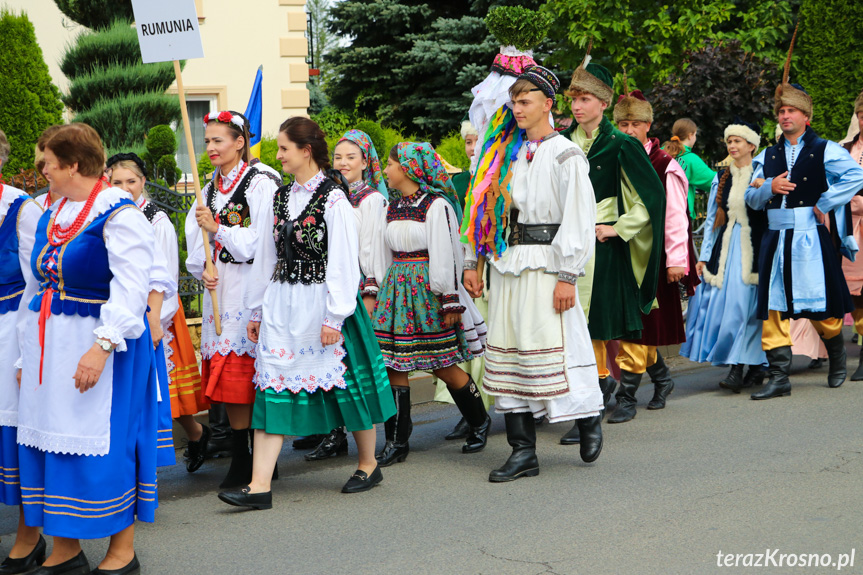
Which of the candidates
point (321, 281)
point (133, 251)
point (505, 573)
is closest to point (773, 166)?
point (321, 281)

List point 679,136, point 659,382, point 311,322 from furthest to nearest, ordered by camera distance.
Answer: point 679,136, point 659,382, point 311,322

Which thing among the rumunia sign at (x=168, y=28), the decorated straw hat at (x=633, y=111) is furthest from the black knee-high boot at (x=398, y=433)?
the decorated straw hat at (x=633, y=111)

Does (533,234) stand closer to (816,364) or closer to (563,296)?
(563,296)

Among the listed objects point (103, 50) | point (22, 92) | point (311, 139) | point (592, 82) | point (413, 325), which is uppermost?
point (103, 50)

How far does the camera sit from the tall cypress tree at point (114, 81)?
13992mm

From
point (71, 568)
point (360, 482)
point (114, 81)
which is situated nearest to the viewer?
point (71, 568)

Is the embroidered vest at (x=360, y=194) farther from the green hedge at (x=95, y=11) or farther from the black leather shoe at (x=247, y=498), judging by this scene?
the green hedge at (x=95, y=11)

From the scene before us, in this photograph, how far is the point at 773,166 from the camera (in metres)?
8.35

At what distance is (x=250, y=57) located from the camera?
17.9 m

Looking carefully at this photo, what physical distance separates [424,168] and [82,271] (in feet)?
8.85

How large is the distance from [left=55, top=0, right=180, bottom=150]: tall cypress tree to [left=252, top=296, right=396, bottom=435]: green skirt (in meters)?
9.49

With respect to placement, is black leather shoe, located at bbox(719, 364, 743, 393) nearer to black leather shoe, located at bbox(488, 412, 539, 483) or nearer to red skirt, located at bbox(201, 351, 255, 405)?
black leather shoe, located at bbox(488, 412, 539, 483)

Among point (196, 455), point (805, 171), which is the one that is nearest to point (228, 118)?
point (196, 455)

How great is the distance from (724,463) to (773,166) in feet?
11.0
